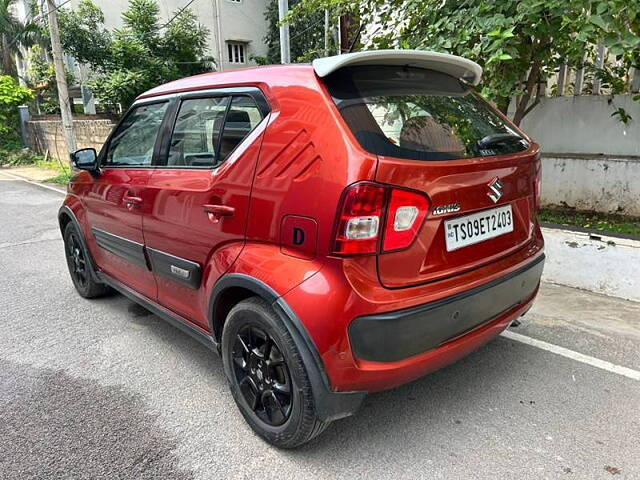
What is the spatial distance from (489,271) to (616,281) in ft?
7.74

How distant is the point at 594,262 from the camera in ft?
13.3

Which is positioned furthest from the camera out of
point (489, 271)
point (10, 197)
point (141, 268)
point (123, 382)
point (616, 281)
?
point (10, 197)

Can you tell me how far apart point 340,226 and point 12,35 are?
2560 centimetres

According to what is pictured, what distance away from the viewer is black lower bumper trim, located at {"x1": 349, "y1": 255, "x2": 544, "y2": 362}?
74.3 inches

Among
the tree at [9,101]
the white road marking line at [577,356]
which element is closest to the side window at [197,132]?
the white road marking line at [577,356]

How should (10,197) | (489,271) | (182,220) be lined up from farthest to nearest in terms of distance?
1. (10,197)
2. (182,220)
3. (489,271)

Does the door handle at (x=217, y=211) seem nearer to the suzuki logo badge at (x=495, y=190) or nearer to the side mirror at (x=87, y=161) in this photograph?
the suzuki logo badge at (x=495, y=190)

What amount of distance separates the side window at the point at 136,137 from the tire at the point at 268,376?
135cm

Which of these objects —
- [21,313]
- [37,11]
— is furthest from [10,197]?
[37,11]

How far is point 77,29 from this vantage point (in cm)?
1772

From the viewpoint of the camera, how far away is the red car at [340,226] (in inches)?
74.5

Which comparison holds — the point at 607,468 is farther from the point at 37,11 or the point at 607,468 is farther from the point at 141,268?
the point at 37,11

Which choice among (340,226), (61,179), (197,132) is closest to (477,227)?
(340,226)

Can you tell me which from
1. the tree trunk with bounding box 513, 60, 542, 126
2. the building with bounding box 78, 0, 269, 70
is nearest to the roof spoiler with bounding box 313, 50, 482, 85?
the tree trunk with bounding box 513, 60, 542, 126
